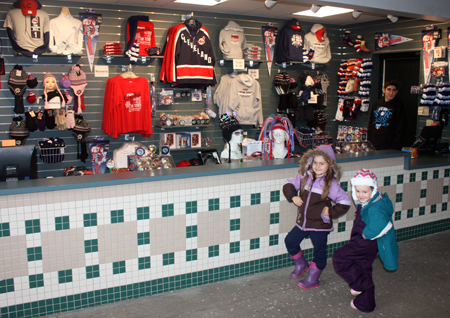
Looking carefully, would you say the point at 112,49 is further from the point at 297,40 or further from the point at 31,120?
the point at 297,40

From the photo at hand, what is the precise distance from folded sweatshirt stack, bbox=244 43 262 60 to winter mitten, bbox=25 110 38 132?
3.58 m

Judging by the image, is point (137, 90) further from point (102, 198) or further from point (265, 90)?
point (102, 198)

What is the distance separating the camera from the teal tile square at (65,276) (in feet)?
10.1

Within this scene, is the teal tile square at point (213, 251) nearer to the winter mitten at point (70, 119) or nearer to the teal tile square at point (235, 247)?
the teal tile square at point (235, 247)

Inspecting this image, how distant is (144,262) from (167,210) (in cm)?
46

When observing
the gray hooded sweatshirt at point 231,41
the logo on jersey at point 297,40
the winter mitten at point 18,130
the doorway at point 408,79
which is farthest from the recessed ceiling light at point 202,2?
the doorway at point 408,79

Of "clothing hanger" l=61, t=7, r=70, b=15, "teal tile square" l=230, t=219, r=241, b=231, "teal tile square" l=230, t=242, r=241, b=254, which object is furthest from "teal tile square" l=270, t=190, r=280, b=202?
"clothing hanger" l=61, t=7, r=70, b=15

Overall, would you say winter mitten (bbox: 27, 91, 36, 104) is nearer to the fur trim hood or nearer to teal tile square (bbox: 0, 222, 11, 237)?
teal tile square (bbox: 0, 222, 11, 237)

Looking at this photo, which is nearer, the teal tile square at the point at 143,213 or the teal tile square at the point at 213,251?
the teal tile square at the point at 143,213

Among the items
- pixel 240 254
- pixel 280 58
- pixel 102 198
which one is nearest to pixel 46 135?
pixel 102 198

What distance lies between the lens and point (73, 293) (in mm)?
3117

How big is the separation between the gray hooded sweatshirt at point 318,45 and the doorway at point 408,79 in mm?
1120

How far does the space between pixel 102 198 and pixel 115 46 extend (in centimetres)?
358

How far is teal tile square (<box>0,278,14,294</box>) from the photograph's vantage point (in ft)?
9.49
